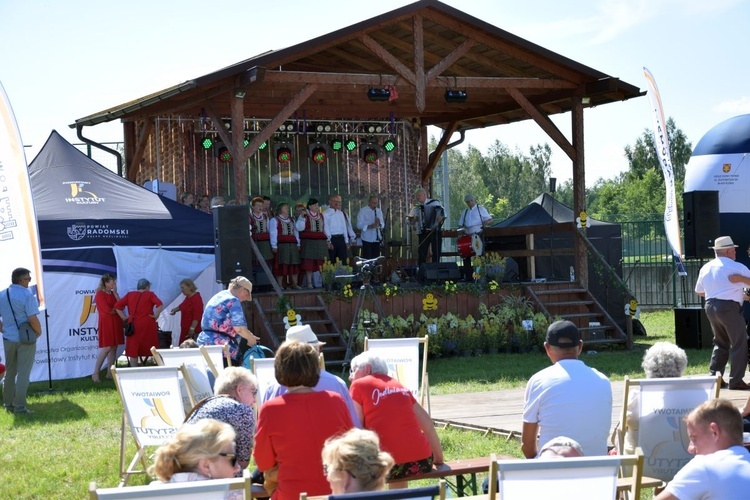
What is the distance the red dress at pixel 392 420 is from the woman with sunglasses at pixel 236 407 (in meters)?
0.54

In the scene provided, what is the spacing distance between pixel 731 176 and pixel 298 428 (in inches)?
497

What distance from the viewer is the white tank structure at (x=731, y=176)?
15336 millimetres

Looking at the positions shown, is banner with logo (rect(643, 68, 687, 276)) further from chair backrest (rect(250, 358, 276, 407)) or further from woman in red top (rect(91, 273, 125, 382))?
chair backrest (rect(250, 358, 276, 407))

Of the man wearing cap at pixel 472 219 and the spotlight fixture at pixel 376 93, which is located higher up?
the spotlight fixture at pixel 376 93

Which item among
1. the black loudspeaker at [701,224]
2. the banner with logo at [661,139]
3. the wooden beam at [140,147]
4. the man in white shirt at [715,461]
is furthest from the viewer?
the wooden beam at [140,147]

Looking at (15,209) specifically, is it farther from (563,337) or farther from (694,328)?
(694,328)

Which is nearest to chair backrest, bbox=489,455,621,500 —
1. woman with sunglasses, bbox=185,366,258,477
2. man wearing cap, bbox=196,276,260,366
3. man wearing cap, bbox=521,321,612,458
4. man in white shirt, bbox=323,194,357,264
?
man wearing cap, bbox=521,321,612,458

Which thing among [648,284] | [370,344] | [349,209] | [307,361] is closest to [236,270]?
[370,344]

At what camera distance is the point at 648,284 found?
2258 centimetres

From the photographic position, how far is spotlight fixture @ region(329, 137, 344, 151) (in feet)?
61.9

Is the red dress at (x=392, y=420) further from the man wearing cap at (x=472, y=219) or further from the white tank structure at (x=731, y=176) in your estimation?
the man wearing cap at (x=472, y=219)

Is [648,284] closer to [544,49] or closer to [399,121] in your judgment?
[399,121]

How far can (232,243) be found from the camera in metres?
13.0

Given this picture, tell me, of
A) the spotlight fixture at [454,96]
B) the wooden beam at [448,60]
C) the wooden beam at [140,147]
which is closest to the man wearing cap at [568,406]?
the wooden beam at [448,60]
